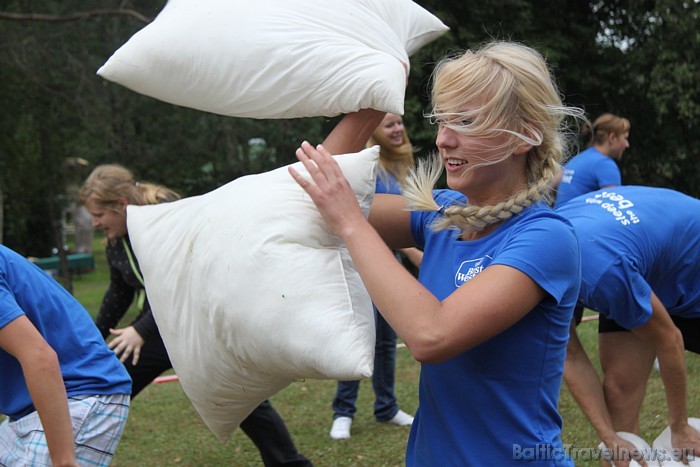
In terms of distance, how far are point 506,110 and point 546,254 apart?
0.31 m

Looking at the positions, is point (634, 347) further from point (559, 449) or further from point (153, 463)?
point (153, 463)

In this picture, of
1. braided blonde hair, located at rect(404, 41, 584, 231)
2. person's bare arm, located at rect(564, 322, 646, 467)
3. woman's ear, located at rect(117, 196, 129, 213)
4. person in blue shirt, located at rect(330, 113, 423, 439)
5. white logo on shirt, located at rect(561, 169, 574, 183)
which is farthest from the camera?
white logo on shirt, located at rect(561, 169, 574, 183)

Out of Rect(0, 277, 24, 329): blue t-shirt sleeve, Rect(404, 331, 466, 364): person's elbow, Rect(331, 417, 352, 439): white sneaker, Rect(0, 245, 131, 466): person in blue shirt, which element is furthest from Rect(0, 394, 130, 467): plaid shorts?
Rect(331, 417, 352, 439): white sneaker

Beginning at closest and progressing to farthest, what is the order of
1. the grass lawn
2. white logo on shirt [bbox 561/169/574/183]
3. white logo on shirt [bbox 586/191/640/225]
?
white logo on shirt [bbox 586/191/640/225]
the grass lawn
white logo on shirt [bbox 561/169/574/183]

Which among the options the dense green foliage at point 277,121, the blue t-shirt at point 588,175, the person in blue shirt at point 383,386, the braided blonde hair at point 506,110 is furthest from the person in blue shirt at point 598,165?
the dense green foliage at point 277,121

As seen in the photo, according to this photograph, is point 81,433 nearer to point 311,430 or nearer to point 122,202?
point 122,202

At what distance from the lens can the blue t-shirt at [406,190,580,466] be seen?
1.68 metres

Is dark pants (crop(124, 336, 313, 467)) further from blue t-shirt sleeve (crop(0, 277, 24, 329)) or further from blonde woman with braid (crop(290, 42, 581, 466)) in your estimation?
blonde woman with braid (crop(290, 42, 581, 466))

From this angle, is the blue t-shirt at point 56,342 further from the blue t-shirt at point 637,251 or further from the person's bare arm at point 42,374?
the blue t-shirt at point 637,251

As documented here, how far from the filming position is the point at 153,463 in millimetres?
5047

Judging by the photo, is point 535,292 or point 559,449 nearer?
point 535,292

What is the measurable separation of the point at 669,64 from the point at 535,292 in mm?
12782

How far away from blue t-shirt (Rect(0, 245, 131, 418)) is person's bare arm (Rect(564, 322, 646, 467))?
70.1 inches

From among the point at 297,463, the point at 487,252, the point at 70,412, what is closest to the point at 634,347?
the point at 297,463
